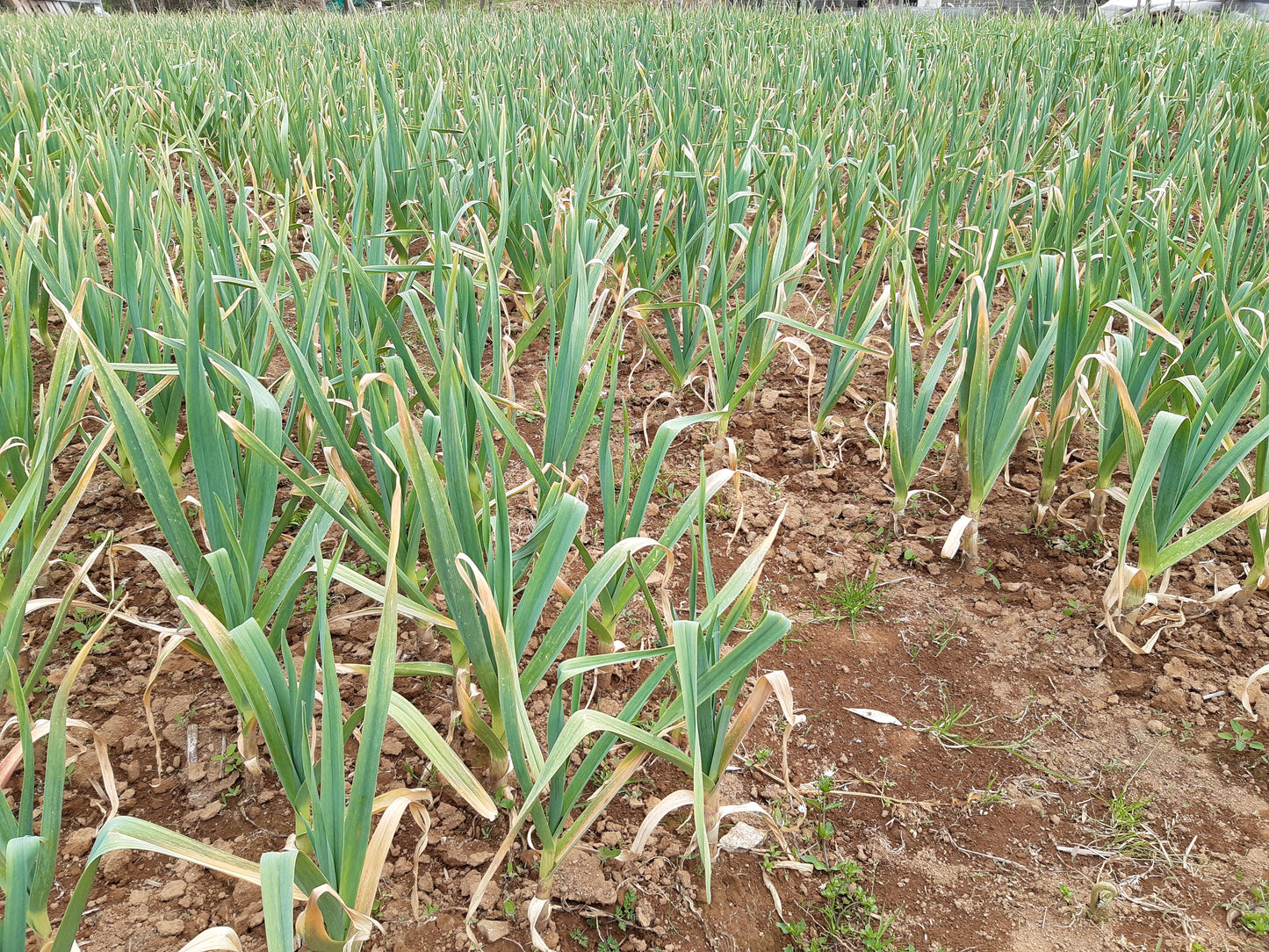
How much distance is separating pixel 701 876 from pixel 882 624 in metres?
0.56

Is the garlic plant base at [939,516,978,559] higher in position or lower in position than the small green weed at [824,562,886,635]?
higher

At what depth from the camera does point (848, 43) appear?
5.06m

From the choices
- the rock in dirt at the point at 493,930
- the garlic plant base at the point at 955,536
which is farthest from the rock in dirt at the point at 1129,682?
the rock in dirt at the point at 493,930

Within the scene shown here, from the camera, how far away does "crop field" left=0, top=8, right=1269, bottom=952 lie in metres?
0.87

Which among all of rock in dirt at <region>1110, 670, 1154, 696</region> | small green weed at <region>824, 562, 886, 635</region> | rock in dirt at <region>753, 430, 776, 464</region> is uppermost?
rock in dirt at <region>753, 430, 776, 464</region>

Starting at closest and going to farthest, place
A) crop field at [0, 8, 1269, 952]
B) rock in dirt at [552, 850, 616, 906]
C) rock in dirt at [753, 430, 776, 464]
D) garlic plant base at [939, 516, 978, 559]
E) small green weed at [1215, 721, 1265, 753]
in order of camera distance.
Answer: crop field at [0, 8, 1269, 952] → rock in dirt at [552, 850, 616, 906] → small green weed at [1215, 721, 1265, 753] → garlic plant base at [939, 516, 978, 559] → rock in dirt at [753, 430, 776, 464]

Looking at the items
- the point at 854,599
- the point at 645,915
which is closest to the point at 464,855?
the point at 645,915

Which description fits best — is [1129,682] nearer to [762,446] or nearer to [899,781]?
[899,781]

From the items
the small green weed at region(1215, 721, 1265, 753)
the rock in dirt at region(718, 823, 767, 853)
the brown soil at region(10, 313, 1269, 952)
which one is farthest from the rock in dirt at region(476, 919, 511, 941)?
the small green weed at region(1215, 721, 1265, 753)

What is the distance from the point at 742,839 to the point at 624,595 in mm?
336

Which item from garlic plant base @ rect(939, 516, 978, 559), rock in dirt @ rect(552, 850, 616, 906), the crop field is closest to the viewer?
the crop field

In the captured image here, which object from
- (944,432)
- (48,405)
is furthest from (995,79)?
(48,405)

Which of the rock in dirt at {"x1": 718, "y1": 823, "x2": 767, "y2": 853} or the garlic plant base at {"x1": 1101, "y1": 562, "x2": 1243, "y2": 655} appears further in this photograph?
the garlic plant base at {"x1": 1101, "y1": 562, "x2": 1243, "y2": 655}

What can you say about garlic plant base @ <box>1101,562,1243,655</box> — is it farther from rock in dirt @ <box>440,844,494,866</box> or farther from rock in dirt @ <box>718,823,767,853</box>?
rock in dirt @ <box>440,844,494,866</box>
